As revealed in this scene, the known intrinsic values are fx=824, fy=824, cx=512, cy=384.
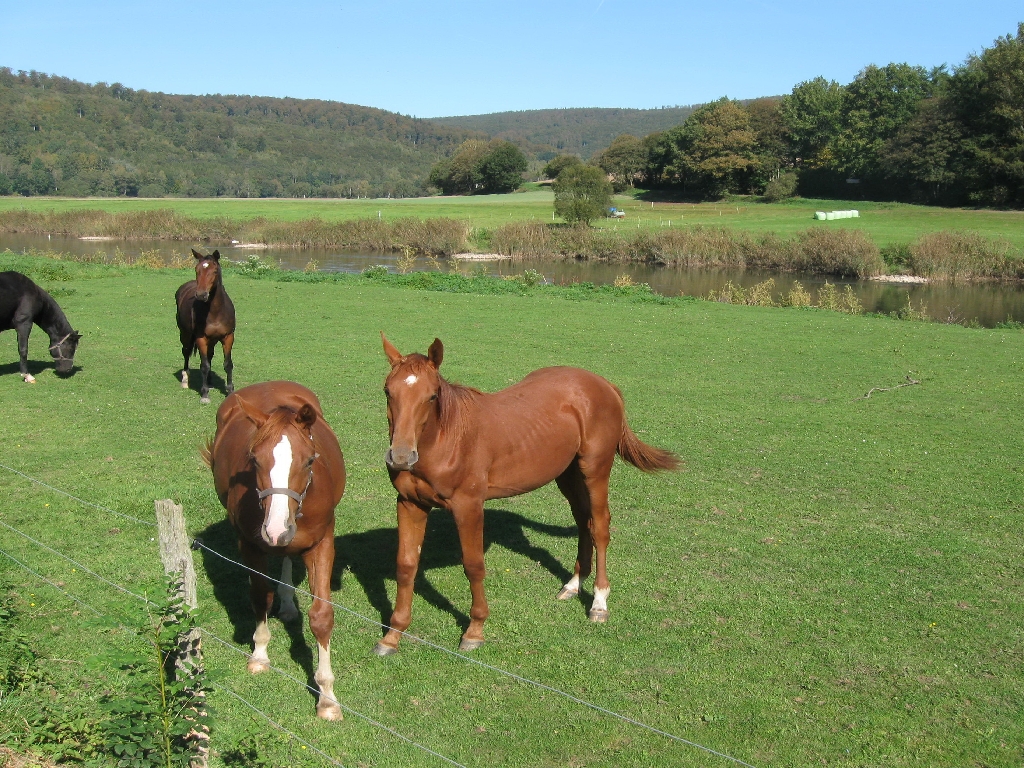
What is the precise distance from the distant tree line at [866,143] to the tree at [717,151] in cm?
11

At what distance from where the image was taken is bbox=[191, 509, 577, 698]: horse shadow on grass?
6.00m

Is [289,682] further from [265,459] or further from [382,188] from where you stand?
[382,188]

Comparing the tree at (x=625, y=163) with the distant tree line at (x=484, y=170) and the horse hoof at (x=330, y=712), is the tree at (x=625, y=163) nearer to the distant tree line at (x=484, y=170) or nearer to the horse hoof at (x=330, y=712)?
the distant tree line at (x=484, y=170)

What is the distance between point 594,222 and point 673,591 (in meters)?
57.4

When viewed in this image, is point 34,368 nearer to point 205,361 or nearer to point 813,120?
point 205,361

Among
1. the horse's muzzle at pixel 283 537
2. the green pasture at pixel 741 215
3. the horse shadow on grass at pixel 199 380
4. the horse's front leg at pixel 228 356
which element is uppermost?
the green pasture at pixel 741 215

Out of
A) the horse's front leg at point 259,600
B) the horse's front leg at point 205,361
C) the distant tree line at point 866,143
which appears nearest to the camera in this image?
the horse's front leg at point 259,600

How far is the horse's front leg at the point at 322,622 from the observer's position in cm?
488

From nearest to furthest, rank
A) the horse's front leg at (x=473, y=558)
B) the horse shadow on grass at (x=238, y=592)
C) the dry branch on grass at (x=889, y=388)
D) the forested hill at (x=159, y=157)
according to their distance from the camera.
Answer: the horse's front leg at (x=473, y=558)
the horse shadow on grass at (x=238, y=592)
the dry branch on grass at (x=889, y=388)
the forested hill at (x=159, y=157)

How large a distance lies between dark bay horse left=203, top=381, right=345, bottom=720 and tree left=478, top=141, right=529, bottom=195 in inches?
4534

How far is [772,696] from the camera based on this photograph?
16.7ft

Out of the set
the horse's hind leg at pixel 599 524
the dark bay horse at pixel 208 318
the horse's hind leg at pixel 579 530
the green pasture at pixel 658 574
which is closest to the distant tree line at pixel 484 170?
the green pasture at pixel 658 574

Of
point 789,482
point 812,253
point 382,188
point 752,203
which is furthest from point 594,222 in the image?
point 382,188

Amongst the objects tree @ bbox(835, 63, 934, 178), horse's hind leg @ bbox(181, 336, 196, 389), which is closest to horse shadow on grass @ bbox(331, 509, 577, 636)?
horse's hind leg @ bbox(181, 336, 196, 389)
